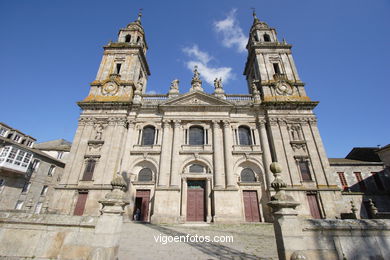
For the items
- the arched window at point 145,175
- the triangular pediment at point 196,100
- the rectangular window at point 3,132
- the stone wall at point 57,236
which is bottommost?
the stone wall at point 57,236

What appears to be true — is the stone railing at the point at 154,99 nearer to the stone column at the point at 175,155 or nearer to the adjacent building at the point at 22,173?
the stone column at the point at 175,155

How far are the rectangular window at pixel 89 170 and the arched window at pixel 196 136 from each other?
9.48 m

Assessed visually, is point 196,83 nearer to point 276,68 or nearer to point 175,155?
point 175,155

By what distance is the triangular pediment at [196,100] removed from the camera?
1963 centimetres

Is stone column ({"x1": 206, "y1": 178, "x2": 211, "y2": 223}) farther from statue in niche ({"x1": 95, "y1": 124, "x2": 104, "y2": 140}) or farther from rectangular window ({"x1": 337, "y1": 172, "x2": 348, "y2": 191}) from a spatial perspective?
rectangular window ({"x1": 337, "y1": 172, "x2": 348, "y2": 191})

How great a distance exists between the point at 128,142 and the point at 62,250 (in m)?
13.4

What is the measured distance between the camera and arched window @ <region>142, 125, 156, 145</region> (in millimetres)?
19156

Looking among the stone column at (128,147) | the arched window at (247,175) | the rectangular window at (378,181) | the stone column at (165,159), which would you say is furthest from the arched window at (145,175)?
the rectangular window at (378,181)

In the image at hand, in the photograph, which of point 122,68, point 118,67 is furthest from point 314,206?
point 118,67

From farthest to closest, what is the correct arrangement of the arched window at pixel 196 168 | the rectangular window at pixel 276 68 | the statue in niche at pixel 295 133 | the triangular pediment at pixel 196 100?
1. the rectangular window at pixel 276 68
2. the triangular pediment at pixel 196 100
3. the statue in niche at pixel 295 133
4. the arched window at pixel 196 168

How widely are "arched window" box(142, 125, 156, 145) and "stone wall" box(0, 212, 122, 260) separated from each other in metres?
13.3

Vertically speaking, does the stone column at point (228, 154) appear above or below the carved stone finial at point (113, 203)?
above

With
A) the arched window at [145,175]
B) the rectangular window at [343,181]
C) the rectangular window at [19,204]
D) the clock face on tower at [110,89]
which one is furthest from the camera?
the rectangular window at [343,181]

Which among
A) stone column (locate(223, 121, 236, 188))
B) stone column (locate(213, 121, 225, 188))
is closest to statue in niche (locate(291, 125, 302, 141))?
stone column (locate(223, 121, 236, 188))
